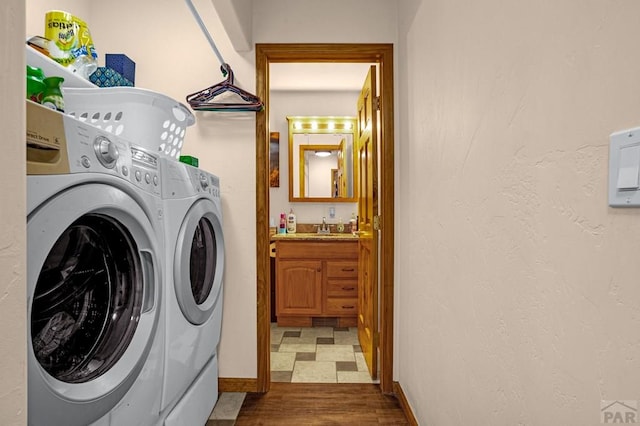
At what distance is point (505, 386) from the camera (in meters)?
0.92

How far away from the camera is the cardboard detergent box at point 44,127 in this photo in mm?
685

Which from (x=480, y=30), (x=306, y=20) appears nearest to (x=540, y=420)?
(x=480, y=30)

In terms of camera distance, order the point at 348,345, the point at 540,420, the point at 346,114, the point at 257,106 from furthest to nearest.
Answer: the point at 346,114, the point at 348,345, the point at 257,106, the point at 540,420

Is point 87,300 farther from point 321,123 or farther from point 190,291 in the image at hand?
point 321,123

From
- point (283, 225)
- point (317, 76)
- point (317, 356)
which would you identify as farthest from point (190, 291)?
point (317, 76)

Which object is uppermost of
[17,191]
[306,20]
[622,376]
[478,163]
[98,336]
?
[306,20]

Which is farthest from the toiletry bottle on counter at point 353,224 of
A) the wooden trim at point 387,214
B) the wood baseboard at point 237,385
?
the wood baseboard at point 237,385

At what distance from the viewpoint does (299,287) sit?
3426 mm

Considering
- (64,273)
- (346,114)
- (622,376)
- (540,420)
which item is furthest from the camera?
(346,114)

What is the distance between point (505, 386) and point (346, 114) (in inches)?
136

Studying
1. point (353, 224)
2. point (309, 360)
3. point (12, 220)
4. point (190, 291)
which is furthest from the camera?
point (353, 224)

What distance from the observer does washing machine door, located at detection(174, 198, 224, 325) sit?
1.41 m

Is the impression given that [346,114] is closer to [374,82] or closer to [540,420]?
[374,82]

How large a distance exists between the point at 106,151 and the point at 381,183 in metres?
1.63
